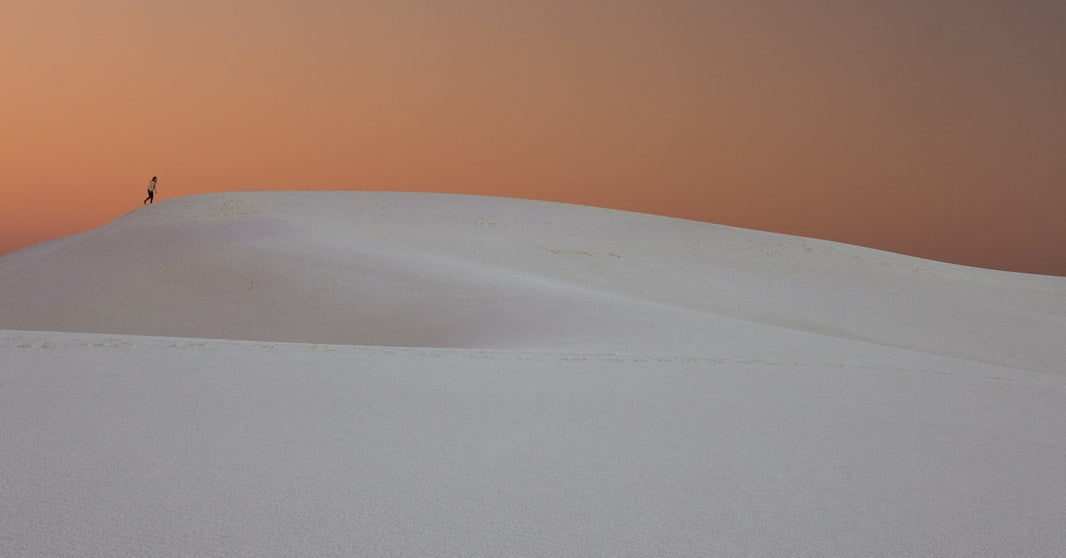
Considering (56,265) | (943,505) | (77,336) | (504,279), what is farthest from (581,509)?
(56,265)

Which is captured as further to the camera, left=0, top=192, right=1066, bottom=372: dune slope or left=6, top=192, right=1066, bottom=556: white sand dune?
left=0, top=192, right=1066, bottom=372: dune slope

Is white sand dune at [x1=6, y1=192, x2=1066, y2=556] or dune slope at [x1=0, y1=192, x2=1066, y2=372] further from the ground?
dune slope at [x1=0, y1=192, x2=1066, y2=372]

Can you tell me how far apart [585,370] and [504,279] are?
28.0ft

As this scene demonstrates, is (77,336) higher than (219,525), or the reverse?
(77,336)

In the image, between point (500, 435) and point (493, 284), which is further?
point (493, 284)

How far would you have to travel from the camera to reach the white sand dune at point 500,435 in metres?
3.86

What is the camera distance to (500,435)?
565cm

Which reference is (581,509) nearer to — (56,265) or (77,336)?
(77,336)

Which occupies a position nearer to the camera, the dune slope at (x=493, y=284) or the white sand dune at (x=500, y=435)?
the white sand dune at (x=500, y=435)

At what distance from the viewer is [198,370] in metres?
7.25

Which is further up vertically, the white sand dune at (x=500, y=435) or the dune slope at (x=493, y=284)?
the dune slope at (x=493, y=284)

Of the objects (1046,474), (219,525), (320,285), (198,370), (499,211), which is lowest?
(219,525)

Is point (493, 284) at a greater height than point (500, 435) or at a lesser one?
greater

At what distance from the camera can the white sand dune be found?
12.6 ft
